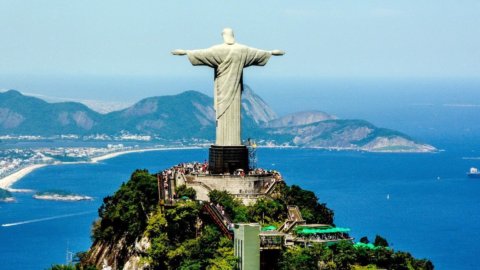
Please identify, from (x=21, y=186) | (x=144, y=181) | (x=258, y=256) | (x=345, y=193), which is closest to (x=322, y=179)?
(x=345, y=193)

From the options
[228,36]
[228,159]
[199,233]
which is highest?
[228,36]

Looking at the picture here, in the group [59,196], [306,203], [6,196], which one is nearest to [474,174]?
[59,196]

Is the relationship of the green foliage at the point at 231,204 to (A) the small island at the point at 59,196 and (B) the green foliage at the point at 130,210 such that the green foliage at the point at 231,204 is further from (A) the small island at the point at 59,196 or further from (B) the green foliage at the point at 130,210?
(A) the small island at the point at 59,196

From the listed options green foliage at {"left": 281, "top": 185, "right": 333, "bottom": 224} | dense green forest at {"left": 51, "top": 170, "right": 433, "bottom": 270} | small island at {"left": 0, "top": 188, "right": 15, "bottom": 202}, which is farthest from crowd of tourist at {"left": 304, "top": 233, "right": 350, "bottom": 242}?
small island at {"left": 0, "top": 188, "right": 15, "bottom": 202}

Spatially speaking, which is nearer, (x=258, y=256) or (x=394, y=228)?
(x=258, y=256)

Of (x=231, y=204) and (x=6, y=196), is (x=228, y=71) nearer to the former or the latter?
(x=231, y=204)

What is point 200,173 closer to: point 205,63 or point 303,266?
point 205,63
